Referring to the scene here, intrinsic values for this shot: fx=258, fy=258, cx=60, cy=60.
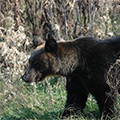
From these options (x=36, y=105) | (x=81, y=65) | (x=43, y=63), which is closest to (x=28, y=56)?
(x=36, y=105)

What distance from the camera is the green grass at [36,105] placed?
5534mm

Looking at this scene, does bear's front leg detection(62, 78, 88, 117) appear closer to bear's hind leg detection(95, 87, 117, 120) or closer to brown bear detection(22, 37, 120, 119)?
brown bear detection(22, 37, 120, 119)


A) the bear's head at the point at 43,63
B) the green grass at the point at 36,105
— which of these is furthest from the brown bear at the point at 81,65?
the green grass at the point at 36,105

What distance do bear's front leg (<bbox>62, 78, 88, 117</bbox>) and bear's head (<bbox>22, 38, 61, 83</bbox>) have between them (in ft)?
1.47

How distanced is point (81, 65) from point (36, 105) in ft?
6.07

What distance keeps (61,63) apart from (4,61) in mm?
2685

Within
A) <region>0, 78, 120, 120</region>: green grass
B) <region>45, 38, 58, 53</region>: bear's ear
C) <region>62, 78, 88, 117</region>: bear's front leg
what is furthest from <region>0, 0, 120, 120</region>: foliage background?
<region>45, 38, 58, 53</region>: bear's ear

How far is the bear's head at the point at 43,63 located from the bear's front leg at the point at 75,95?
0.45 m

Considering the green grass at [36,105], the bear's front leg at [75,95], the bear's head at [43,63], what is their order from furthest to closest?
1. the green grass at [36,105]
2. the bear's front leg at [75,95]
3. the bear's head at [43,63]

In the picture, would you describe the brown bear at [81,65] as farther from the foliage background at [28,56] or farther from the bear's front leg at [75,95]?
the foliage background at [28,56]

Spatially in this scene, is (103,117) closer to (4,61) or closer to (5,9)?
(4,61)

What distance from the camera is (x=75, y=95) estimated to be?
5.35 metres

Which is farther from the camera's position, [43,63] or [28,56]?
[28,56]

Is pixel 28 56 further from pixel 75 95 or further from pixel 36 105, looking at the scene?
pixel 75 95
